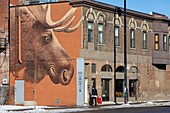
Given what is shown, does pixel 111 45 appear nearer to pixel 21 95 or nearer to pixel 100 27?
pixel 100 27

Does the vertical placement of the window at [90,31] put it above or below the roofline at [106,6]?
below

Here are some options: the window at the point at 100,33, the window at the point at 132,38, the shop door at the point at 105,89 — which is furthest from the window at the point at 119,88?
the window at the point at 100,33

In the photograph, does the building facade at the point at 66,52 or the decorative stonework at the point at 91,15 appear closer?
the building facade at the point at 66,52

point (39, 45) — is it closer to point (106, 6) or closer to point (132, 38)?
point (106, 6)

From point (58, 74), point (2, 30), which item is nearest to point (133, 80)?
point (58, 74)

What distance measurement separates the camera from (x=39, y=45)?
155ft

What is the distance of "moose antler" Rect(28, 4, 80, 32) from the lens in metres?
46.1

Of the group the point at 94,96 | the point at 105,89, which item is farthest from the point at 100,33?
the point at 94,96

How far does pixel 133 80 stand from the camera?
53.6m

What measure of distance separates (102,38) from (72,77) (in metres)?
5.62

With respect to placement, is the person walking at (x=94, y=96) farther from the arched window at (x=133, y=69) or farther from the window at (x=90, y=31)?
the arched window at (x=133, y=69)

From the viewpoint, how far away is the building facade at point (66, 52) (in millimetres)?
45531

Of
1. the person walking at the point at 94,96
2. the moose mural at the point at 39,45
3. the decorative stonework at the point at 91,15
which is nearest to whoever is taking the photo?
the person walking at the point at 94,96

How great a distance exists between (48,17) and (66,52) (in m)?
3.85
